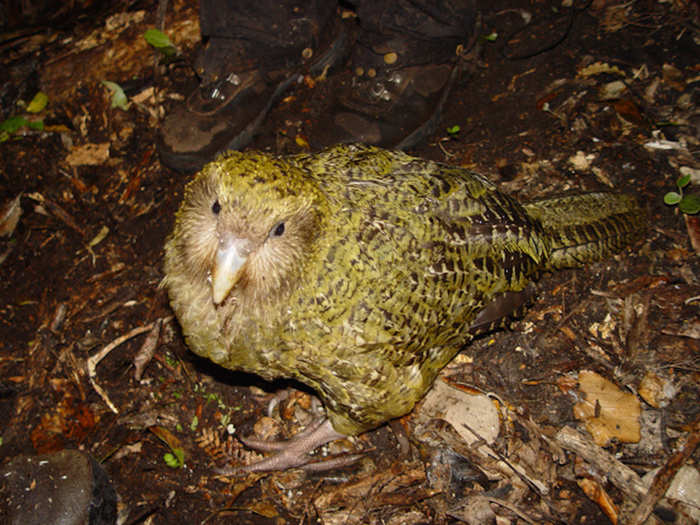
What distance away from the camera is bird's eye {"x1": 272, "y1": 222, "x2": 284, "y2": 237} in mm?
2184

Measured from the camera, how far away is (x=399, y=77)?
4254 mm

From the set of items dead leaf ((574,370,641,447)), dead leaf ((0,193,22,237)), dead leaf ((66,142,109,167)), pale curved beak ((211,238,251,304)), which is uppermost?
pale curved beak ((211,238,251,304))

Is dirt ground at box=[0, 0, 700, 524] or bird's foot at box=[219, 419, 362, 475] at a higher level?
dirt ground at box=[0, 0, 700, 524]

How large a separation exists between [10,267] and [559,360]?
475 cm

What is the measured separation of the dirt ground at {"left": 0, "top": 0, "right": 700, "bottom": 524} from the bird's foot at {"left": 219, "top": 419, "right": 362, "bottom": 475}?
3.5 inches

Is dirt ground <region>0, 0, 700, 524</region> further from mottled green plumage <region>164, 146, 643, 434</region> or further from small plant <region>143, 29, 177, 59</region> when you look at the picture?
mottled green plumage <region>164, 146, 643, 434</region>

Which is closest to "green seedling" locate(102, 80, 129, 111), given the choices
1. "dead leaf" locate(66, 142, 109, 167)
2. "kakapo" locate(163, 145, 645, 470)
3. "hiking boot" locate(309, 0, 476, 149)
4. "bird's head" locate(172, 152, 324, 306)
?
"dead leaf" locate(66, 142, 109, 167)

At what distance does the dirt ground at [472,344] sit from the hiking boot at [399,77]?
1.01 ft

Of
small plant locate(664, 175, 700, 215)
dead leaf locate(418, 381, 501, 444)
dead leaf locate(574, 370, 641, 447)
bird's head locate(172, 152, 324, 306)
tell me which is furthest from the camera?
small plant locate(664, 175, 700, 215)

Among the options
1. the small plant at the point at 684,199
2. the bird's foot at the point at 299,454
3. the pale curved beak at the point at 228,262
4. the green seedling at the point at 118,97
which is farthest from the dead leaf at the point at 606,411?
the green seedling at the point at 118,97

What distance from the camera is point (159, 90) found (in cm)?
511

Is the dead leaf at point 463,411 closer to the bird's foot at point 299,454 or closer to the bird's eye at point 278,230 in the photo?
the bird's foot at point 299,454

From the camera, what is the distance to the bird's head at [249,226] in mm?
2064

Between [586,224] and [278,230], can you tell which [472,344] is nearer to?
[586,224]
